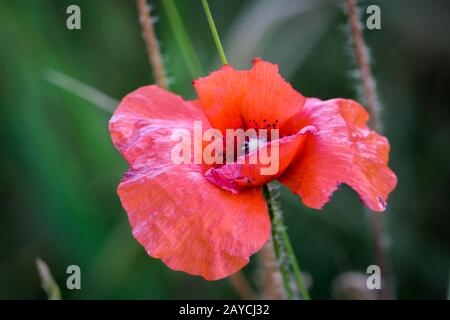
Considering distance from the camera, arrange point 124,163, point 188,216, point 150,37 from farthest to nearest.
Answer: point 124,163, point 150,37, point 188,216

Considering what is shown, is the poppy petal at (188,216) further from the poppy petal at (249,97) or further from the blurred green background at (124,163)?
the blurred green background at (124,163)

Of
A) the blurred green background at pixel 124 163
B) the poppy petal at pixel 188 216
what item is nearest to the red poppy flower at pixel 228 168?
the poppy petal at pixel 188 216

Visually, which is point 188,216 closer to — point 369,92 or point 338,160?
point 338,160

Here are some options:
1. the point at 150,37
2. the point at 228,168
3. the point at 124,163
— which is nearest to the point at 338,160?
the point at 228,168

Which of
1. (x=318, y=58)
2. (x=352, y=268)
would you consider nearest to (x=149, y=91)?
(x=352, y=268)

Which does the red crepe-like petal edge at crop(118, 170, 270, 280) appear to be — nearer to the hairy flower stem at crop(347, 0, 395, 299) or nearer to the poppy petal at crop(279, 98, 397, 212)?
the poppy petal at crop(279, 98, 397, 212)

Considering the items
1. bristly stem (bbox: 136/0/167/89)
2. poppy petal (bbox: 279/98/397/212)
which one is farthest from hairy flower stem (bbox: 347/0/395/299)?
bristly stem (bbox: 136/0/167/89)

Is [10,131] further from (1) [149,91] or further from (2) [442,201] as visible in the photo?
(2) [442,201]
